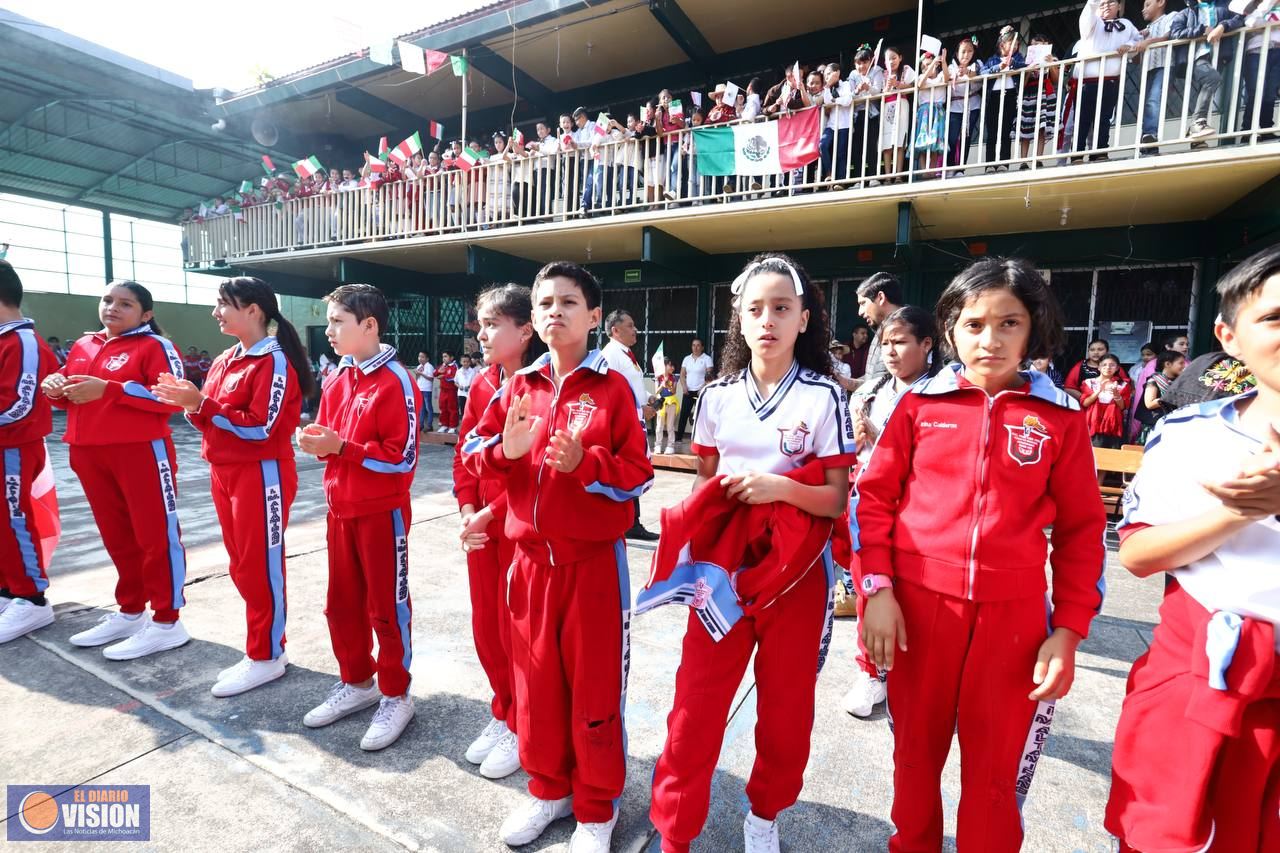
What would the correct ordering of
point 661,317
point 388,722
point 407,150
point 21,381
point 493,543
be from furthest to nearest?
point 661,317 < point 407,150 < point 21,381 < point 388,722 < point 493,543

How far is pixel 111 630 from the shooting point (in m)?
3.10

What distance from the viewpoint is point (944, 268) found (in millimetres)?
8562

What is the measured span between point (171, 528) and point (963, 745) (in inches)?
138

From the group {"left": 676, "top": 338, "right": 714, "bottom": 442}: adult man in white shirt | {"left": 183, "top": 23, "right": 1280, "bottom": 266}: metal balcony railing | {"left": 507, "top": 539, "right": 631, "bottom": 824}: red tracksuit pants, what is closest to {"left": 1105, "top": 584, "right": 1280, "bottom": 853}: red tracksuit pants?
{"left": 507, "top": 539, "right": 631, "bottom": 824}: red tracksuit pants

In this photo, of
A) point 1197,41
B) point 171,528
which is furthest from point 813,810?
point 1197,41

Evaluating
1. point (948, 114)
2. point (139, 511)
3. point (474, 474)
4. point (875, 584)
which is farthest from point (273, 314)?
point (948, 114)

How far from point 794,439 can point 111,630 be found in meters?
3.58

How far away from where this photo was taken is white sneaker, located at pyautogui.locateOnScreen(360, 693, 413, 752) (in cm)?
228

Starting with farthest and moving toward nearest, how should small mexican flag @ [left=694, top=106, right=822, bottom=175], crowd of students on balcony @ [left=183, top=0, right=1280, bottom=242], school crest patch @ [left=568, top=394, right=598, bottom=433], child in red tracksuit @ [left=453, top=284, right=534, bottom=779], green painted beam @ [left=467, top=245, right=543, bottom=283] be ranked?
1. green painted beam @ [left=467, top=245, right=543, bottom=283]
2. small mexican flag @ [left=694, top=106, right=822, bottom=175]
3. crowd of students on balcony @ [left=183, top=0, right=1280, bottom=242]
4. child in red tracksuit @ [left=453, top=284, right=534, bottom=779]
5. school crest patch @ [left=568, top=394, right=598, bottom=433]

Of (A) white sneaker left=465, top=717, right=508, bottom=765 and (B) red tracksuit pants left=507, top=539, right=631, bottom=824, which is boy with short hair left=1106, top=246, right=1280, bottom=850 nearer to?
A: (B) red tracksuit pants left=507, top=539, right=631, bottom=824

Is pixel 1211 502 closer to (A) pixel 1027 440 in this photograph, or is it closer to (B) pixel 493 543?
(A) pixel 1027 440

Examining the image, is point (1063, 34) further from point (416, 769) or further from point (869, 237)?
point (416, 769)

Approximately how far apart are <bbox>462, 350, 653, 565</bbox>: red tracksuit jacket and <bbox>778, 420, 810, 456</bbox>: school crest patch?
40 cm

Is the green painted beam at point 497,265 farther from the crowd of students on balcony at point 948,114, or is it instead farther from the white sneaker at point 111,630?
the white sneaker at point 111,630
